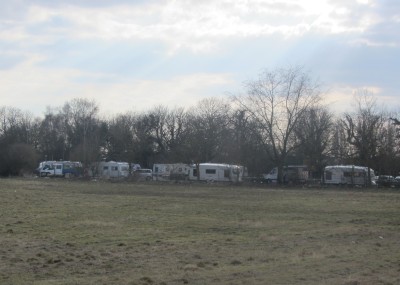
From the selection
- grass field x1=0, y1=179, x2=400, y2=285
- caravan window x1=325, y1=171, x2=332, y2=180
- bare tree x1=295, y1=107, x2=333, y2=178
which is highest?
bare tree x1=295, y1=107, x2=333, y2=178

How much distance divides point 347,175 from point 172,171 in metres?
23.6

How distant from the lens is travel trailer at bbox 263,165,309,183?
68500mm

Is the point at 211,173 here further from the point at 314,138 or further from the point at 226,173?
the point at 314,138

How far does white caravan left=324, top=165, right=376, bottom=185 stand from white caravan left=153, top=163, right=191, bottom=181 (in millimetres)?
18937

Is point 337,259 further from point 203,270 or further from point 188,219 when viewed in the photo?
point 188,219

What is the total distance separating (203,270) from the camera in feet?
34.3

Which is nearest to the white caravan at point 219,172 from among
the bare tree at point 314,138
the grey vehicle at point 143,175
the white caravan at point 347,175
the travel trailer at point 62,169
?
the grey vehicle at point 143,175

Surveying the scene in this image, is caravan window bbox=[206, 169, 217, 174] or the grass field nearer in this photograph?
the grass field

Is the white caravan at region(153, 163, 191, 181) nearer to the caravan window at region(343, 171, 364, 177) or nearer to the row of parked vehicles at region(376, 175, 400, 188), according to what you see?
the caravan window at region(343, 171, 364, 177)

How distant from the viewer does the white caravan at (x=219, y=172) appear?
71000 mm

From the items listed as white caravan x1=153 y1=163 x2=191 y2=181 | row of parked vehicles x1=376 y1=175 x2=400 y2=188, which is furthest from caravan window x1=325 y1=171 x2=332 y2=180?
white caravan x1=153 y1=163 x2=191 y2=181

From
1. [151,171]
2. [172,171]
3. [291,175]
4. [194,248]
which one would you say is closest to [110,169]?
[151,171]

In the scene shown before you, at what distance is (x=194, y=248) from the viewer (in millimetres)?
13727

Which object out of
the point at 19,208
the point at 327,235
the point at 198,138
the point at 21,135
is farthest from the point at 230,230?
the point at 21,135
